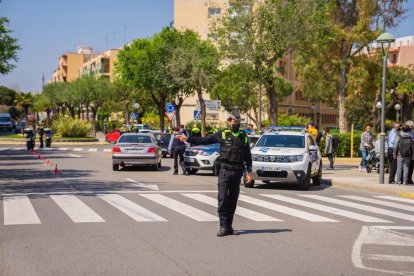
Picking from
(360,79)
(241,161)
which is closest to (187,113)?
(360,79)

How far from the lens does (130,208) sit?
13.1 m

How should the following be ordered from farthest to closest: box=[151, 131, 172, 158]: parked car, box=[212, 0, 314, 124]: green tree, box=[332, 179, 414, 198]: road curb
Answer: box=[151, 131, 172, 158]: parked car, box=[212, 0, 314, 124]: green tree, box=[332, 179, 414, 198]: road curb

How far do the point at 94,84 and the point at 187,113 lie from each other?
46.2 ft

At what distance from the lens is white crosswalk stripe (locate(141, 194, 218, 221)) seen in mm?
11969

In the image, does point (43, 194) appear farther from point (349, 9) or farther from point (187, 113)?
point (187, 113)

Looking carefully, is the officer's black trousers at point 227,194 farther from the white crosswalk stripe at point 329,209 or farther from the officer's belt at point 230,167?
the white crosswalk stripe at point 329,209

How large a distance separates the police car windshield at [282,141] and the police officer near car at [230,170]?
29.5ft

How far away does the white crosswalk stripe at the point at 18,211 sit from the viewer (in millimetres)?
11125

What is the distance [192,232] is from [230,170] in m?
1.15

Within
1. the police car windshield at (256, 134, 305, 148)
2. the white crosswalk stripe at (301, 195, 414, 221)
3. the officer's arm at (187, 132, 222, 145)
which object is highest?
the officer's arm at (187, 132, 222, 145)

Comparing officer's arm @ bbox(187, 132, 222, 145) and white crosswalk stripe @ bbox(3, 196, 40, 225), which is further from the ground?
officer's arm @ bbox(187, 132, 222, 145)

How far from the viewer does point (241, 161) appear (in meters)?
10.1

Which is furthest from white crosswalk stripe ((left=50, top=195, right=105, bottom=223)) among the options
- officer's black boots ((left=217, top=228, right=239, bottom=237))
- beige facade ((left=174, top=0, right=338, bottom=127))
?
beige facade ((left=174, top=0, right=338, bottom=127))

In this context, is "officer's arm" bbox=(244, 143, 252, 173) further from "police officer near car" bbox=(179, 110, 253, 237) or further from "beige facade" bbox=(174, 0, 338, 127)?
"beige facade" bbox=(174, 0, 338, 127)
